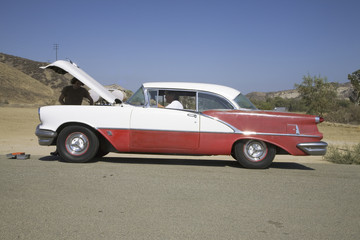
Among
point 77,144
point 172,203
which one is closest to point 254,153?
point 172,203

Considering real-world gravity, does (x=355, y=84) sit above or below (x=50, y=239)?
above

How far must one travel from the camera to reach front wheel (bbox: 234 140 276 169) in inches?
285

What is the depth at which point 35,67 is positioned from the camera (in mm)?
74125

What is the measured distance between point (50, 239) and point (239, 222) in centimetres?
189

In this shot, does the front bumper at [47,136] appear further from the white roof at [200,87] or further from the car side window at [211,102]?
the car side window at [211,102]

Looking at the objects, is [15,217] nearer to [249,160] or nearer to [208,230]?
[208,230]

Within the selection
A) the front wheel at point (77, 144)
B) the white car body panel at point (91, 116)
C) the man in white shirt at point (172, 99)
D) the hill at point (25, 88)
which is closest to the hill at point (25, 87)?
the hill at point (25, 88)

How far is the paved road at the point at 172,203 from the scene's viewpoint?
3.74m

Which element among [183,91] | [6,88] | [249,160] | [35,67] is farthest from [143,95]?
[35,67]

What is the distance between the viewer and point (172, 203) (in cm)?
466

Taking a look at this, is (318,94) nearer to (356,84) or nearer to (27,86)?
(356,84)

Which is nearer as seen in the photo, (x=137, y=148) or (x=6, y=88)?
(x=137, y=148)

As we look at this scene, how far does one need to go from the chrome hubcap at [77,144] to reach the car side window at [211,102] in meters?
2.35

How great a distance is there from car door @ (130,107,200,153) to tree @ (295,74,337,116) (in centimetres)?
2645
